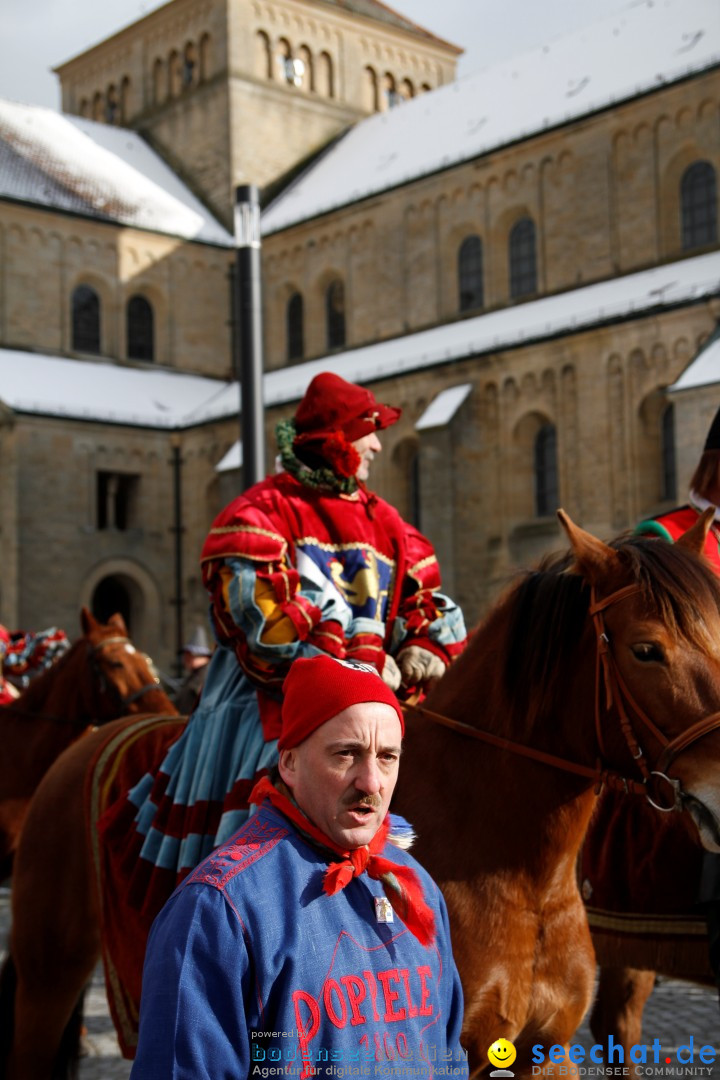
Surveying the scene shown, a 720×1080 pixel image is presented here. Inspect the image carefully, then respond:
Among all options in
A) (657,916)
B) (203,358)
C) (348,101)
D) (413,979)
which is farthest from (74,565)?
(413,979)

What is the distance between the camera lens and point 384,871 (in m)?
2.29

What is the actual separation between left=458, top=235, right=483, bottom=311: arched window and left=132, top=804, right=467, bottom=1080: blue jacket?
31.5m

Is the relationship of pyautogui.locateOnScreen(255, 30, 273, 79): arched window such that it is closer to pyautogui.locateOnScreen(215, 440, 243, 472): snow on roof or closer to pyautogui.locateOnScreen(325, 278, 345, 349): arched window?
pyautogui.locateOnScreen(325, 278, 345, 349): arched window

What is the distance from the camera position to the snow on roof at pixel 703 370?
2284 cm

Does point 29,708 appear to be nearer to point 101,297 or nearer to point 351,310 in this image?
point 351,310

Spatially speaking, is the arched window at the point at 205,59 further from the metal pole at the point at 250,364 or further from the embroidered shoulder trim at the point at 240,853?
the embroidered shoulder trim at the point at 240,853

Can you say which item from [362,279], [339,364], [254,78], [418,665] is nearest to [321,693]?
[418,665]

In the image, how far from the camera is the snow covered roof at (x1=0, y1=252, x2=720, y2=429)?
27.3m

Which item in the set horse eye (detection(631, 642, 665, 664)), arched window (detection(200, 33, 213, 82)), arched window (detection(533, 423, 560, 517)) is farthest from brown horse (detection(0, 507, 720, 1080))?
arched window (detection(200, 33, 213, 82))

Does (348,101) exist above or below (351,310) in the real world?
above

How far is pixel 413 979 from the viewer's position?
2.26 metres

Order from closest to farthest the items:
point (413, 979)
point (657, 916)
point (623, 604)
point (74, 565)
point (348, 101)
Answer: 1. point (413, 979)
2. point (623, 604)
3. point (657, 916)
4. point (74, 565)
5. point (348, 101)

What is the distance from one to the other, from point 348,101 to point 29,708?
37.4 meters

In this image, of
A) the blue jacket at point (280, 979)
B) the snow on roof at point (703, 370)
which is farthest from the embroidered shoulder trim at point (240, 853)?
the snow on roof at point (703, 370)
